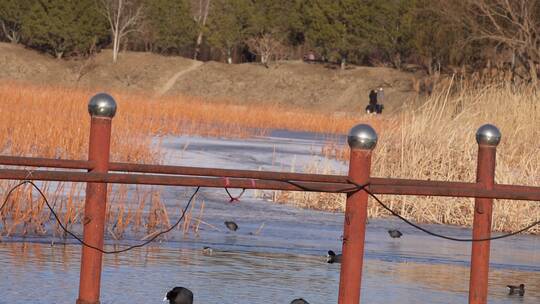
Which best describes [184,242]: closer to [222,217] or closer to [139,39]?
[222,217]

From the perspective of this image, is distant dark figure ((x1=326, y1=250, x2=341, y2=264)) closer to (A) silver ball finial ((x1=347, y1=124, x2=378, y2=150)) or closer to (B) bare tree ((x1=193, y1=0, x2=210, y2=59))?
(A) silver ball finial ((x1=347, y1=124, x2=378, y2=150))

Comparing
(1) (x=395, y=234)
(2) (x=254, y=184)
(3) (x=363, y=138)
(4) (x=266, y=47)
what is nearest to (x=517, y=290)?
(1) (x=395, y=234)

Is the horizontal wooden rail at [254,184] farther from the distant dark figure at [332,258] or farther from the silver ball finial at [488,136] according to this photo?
the distant dark figure at [332,258]

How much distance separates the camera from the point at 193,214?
1173cm

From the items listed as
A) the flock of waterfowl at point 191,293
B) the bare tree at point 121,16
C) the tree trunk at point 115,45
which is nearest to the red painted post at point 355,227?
the flock of waterfowl at point 191,293

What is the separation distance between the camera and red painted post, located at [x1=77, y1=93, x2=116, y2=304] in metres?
5.03

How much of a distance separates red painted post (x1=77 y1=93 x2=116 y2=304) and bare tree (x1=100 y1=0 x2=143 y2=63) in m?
A: 61.7

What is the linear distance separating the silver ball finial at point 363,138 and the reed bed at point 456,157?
294 inches

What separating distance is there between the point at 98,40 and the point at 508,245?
6071 cm

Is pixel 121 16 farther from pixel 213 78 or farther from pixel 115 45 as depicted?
pixel 213 78

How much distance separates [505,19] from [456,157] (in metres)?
26.4

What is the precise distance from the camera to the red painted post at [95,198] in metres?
5.03

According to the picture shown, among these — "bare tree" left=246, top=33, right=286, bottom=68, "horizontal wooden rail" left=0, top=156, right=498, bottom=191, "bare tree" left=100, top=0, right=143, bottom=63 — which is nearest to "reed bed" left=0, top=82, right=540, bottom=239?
"horizontal wooden rail" left=0, top=156, right=498, bottom=191

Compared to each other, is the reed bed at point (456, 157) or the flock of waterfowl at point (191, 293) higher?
the reed bed at point (456, 157)
